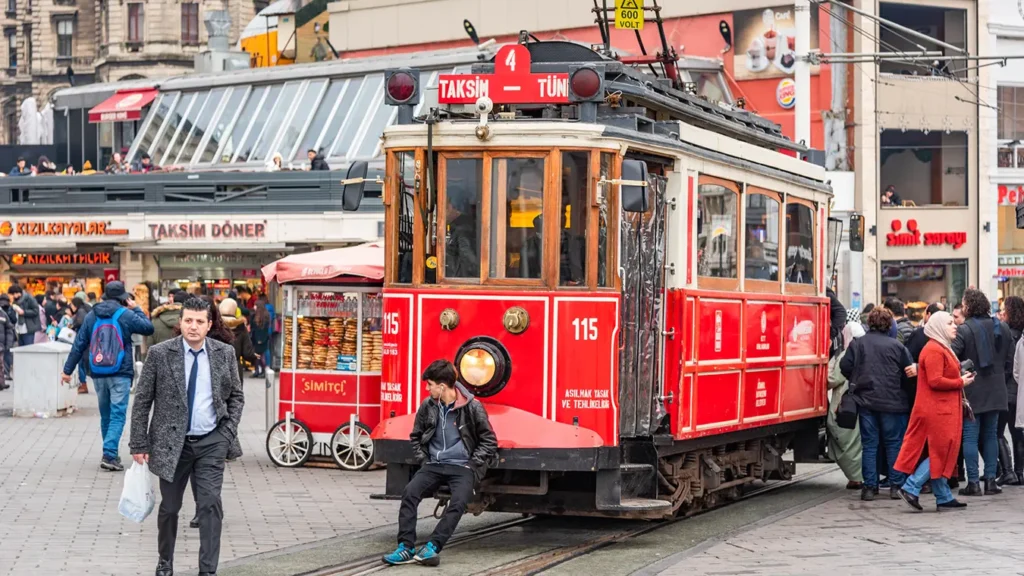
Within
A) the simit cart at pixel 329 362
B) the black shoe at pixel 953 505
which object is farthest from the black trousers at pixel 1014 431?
the simit cart at pixel 329 362

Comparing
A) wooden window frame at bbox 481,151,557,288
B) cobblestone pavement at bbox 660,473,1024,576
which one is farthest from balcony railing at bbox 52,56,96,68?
wooden window frame at bbox 481,151,557,288

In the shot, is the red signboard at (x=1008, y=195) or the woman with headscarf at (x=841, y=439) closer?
the woman with headscarf at (x=841, y=439)

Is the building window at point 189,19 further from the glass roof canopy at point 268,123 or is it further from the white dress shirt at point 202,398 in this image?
the white dress shirt at point 202,398

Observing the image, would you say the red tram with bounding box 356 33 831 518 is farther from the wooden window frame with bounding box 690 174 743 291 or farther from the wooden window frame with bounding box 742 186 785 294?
the wooden window frame with bounding box 742 186 785 294

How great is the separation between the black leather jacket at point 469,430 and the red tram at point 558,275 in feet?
0.79

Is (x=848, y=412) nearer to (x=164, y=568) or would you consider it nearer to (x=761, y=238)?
(x=761, y=238)

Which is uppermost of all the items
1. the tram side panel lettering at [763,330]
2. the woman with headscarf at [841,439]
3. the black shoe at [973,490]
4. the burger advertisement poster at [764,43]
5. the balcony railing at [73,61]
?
the balcony railing at [73,61]

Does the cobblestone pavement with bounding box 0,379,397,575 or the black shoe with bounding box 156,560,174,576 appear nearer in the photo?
the black shoe with bounding box 156,560,174,576

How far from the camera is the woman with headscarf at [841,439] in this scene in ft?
51.2

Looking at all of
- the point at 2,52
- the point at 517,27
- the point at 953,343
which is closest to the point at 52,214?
the point at 517,27

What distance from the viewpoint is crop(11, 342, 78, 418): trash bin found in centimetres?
2258

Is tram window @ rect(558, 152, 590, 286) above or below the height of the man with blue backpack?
above

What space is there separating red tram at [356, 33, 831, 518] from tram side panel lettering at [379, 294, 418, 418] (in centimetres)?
2

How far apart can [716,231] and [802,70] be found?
1476 cm
